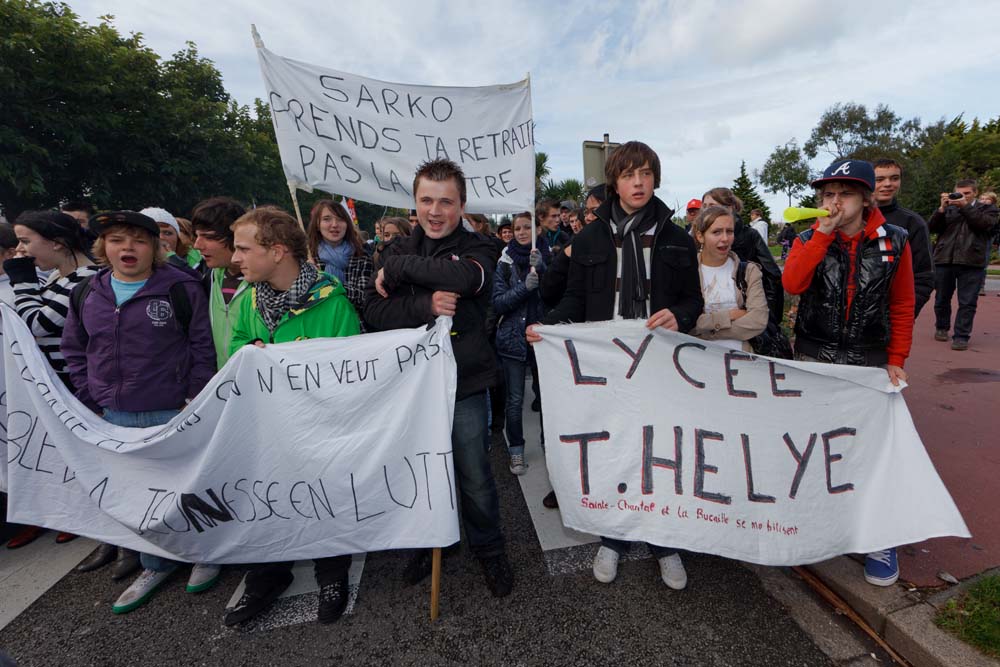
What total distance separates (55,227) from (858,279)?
439cm

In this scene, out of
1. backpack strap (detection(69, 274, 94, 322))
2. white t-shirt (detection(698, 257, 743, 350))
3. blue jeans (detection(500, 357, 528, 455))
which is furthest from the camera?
blue jeans (detection(500, 357, 528, 455))

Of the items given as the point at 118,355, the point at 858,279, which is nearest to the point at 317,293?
the point at 118,355

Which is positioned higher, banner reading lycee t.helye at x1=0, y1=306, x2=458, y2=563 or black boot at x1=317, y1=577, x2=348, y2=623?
banner reading lycee t.helye at x1=0, y1=306, x2=458, y2=563

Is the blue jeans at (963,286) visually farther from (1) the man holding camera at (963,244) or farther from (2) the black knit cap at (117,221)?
(2) the black knit cap at (117,221)

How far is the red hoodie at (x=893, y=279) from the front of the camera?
216cm

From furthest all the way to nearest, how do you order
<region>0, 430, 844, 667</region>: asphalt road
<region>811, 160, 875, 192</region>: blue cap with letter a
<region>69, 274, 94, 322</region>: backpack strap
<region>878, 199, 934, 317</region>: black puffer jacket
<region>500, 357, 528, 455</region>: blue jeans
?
<region>500, 357, 528, 455</region>: blue jeans < <region>878, 199, 934, 317</region>: black puffer jacket < <region>69, 274, 94, 322</region>: backpack strap < <region>811, 160, 875, 192</region>: blue cap with letter a < <region>0, 430, 844, 667</region>: asphalt road

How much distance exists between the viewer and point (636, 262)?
7.34 feet

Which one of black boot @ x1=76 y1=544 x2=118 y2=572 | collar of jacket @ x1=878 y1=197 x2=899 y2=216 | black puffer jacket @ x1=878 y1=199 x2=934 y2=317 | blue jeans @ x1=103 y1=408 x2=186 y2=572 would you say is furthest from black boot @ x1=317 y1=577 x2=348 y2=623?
collar of jacket @ x1=878 y1=197 x2=899 y2=216

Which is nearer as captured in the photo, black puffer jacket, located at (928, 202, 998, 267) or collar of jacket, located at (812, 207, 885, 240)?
collar of jacket, located at (812, 207, 885, 240)

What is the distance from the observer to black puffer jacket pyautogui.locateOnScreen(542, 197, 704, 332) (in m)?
2.21

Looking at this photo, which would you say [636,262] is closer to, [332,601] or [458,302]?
[458,302]

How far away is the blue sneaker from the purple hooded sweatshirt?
11.2ft

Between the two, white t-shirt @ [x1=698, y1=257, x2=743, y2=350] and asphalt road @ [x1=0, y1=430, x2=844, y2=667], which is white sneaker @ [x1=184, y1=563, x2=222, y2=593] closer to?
asphalt road @ [x1=0, y1=430, x2=844, y2=667]

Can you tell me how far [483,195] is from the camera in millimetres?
3344
